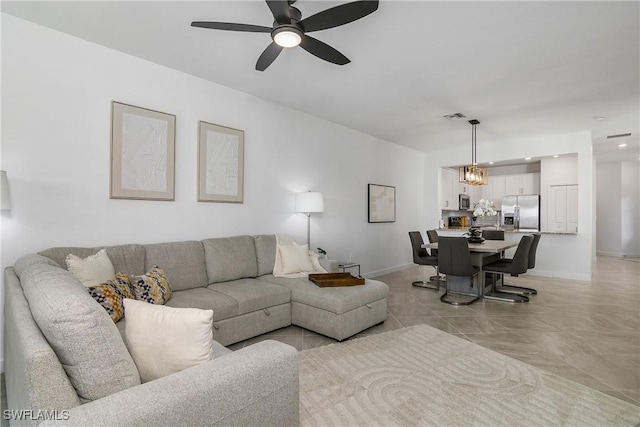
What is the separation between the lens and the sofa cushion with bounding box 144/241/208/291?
3.06 metres

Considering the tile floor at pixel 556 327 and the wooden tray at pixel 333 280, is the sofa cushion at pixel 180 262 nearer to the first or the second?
the tile floor at pixel 556 327

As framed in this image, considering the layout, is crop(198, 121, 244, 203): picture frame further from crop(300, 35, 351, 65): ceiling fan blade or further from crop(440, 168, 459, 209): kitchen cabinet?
crop(440, 168, 459, 209): kitchen cabinet

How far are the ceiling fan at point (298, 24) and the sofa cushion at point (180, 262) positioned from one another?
1.97 m

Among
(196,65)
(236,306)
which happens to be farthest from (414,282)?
(196,65)

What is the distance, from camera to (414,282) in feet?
18.1

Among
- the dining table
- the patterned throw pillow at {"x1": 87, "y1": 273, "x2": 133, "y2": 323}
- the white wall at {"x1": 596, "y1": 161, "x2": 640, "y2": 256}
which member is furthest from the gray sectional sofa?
the white wall at {"x1": 596, "y1": 161, "x2": 640, "y2": 256}

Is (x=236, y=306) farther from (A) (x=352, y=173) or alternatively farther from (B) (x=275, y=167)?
(A) (x=352, y=173)

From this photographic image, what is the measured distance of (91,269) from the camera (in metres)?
2.37

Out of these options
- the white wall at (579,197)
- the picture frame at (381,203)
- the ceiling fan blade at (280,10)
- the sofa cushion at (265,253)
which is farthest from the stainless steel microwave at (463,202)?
the ceiling fan blade at (280,10)

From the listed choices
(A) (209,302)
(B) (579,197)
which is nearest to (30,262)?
(A) (209,302)

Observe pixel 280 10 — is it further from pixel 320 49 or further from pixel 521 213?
pixel 521 213

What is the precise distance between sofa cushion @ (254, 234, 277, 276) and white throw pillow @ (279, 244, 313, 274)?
0.36ft

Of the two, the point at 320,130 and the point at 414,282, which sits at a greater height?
the point at 320,130

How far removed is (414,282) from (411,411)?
3649 millimetres
